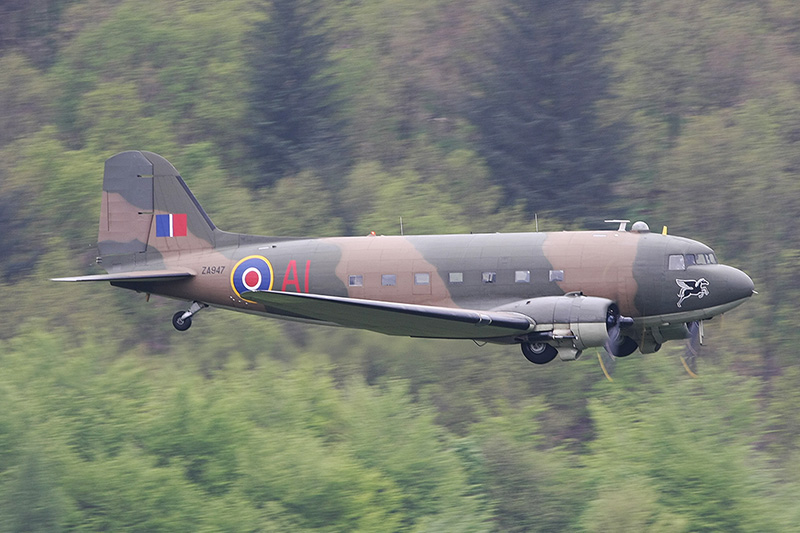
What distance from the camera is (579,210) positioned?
63844mm

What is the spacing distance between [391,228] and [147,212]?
72.4ft

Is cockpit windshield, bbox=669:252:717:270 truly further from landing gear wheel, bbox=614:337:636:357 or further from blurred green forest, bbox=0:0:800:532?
blurred green forest, bbox=0:0:800:532

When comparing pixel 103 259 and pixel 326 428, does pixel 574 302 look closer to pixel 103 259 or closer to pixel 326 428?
pixel 103 259

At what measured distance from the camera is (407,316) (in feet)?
90.8

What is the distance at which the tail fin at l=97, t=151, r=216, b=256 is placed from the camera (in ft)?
108

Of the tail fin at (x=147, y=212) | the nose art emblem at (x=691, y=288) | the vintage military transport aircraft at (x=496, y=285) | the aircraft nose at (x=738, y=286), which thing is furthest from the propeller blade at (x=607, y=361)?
the tail fin at (x=147, y=212)

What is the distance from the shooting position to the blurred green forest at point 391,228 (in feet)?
156

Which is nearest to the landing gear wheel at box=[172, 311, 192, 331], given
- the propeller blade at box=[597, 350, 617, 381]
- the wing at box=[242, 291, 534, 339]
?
the wing at box=[242, 291, 534, 339]

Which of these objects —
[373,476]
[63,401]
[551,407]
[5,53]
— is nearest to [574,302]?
[373,476]

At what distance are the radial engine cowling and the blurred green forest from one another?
31.5 ft

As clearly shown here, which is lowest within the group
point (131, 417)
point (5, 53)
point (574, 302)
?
point (131, 417)

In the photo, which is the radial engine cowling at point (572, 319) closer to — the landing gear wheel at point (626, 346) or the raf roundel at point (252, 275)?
the landing gear wheel at point (626, 346)

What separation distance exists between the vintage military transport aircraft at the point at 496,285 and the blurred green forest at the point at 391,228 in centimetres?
787

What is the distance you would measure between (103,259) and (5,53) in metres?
51.8
